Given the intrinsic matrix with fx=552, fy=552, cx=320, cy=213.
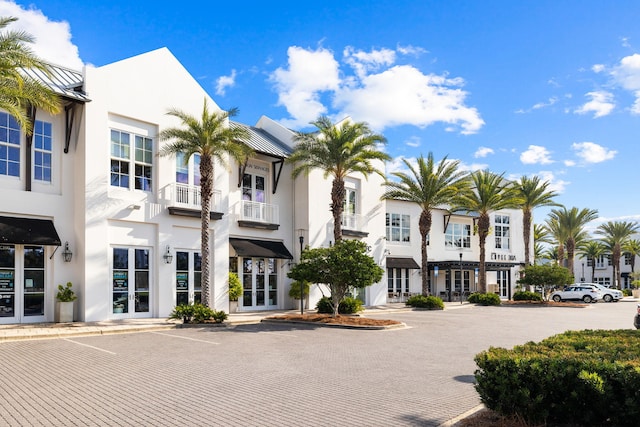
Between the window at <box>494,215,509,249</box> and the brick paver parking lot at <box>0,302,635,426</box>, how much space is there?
31.5 m

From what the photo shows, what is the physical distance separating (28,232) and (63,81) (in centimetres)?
605

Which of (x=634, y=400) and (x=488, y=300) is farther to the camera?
(x=488, y=300)

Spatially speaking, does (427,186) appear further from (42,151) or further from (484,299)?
(42,151)

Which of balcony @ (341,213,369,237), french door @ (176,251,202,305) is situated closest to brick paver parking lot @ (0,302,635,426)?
french door @ (176,251,202,305)

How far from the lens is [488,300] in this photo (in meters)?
37.2

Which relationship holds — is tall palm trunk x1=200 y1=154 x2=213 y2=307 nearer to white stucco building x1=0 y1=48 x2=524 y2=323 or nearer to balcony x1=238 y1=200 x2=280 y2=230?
white stucco building x1=0 y1=48 x2=524 y2=323

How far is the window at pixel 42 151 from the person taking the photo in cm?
1957

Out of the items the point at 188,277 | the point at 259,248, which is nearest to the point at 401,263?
the point at 259,248

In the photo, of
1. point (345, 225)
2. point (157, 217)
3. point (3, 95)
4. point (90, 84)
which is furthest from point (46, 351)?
point (345, 225)

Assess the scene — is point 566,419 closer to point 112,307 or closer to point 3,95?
point 3,95

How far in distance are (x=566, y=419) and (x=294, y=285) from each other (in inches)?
839

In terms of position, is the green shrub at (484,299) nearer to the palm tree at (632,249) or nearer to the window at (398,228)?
the window at (398,228)

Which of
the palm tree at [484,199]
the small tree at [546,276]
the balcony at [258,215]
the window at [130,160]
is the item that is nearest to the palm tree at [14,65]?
the window at [130,160]

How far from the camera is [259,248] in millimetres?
26719
